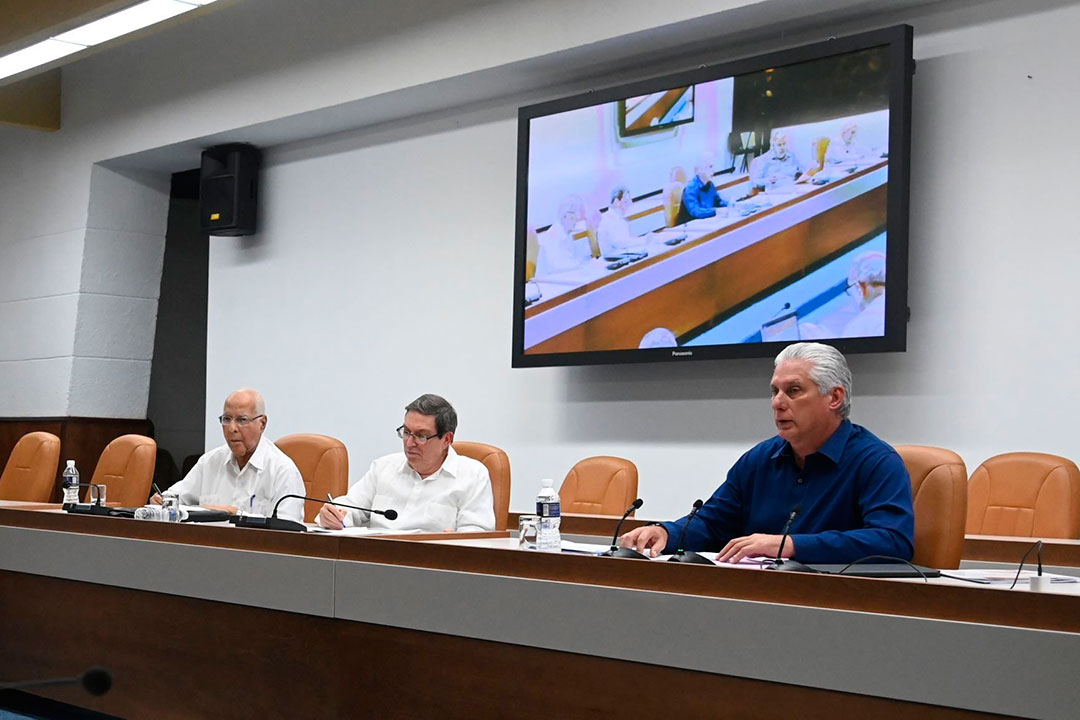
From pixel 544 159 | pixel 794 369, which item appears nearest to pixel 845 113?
pixel 544 159

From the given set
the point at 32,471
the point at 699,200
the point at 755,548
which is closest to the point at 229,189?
the point at 32,471

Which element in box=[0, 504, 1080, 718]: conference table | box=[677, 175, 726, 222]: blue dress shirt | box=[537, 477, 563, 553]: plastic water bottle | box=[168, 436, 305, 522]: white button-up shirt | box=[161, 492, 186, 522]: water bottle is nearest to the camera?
box=[0, 504, 1080, 718]: conference table

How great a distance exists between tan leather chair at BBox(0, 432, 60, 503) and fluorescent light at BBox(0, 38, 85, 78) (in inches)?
87.3

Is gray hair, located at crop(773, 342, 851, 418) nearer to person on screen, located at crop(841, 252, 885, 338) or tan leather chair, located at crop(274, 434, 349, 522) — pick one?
person on screen, located at crop(841, 252, 885, 338)

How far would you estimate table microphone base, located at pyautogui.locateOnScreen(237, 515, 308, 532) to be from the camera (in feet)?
11.0

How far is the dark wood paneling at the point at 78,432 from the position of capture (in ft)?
26.5

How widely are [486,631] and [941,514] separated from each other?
41.1 inches

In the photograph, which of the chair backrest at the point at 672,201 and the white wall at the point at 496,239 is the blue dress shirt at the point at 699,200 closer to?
the chair backrest at the point at 672,201

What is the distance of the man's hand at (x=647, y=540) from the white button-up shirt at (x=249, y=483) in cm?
160

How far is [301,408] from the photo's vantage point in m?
7.32

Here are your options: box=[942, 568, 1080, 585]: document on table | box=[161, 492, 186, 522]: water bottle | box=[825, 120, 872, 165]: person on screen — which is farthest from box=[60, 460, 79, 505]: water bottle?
box=[825, 120, 872, 165]: person on screen

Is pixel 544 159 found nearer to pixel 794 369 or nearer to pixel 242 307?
pixel 242 307

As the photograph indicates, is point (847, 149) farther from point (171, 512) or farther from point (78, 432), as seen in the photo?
point (78, 432)

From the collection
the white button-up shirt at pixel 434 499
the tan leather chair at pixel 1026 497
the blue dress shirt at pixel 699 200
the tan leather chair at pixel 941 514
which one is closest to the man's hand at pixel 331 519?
the white button-up shirt at pixel 434 499
